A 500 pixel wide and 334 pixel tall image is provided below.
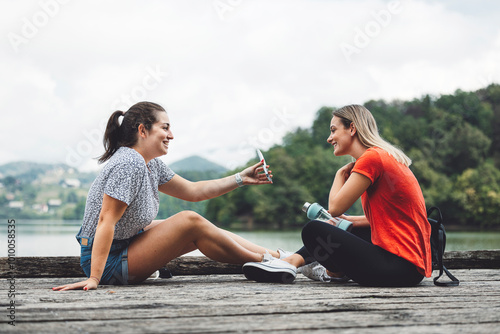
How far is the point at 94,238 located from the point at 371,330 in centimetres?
193

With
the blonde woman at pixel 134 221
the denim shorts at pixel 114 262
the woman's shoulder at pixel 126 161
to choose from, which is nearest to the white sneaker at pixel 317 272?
the blonde woman at pixel 134 221

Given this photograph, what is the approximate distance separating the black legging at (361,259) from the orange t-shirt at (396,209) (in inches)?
2.4

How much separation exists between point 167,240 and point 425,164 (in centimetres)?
5705

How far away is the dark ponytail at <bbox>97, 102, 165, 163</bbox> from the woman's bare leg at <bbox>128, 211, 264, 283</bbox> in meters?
0.62

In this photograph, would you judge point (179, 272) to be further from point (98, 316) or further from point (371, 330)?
point (371, 330)

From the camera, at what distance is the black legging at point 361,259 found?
3.44 metres

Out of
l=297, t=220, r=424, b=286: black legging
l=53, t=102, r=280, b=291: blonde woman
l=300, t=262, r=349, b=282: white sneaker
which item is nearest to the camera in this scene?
l=53, t=102, r=280, b=291: blonde woman

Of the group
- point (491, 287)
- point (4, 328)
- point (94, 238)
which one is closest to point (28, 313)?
point (4, 328)

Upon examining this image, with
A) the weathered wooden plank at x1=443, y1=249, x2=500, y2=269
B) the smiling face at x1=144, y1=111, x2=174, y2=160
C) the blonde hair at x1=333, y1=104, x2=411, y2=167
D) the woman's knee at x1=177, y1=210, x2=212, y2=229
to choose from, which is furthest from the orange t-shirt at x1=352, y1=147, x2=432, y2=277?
the weathered wooden plank at x1=443, y1=249, x2=500, y2=269

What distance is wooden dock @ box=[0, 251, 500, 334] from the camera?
82.3 inches

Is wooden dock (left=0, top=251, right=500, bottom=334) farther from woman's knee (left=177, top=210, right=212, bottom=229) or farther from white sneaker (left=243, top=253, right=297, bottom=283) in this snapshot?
woman's knee (left=177, top=210, right=212, bottom=229)

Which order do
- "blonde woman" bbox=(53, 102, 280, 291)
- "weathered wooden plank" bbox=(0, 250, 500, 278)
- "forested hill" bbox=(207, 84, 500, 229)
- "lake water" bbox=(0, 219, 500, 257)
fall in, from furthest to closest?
"forested hill" bbox=(207, 84, 500, 229), "lake water" bbox=(0, 219, 500, 257), "weathered wooden plank" bbox=(0, 250, 500, 278), "blonde woman" bbox=(53, 102, 280, 291)

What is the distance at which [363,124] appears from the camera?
3719mm

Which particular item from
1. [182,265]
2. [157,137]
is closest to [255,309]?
[157,137]
